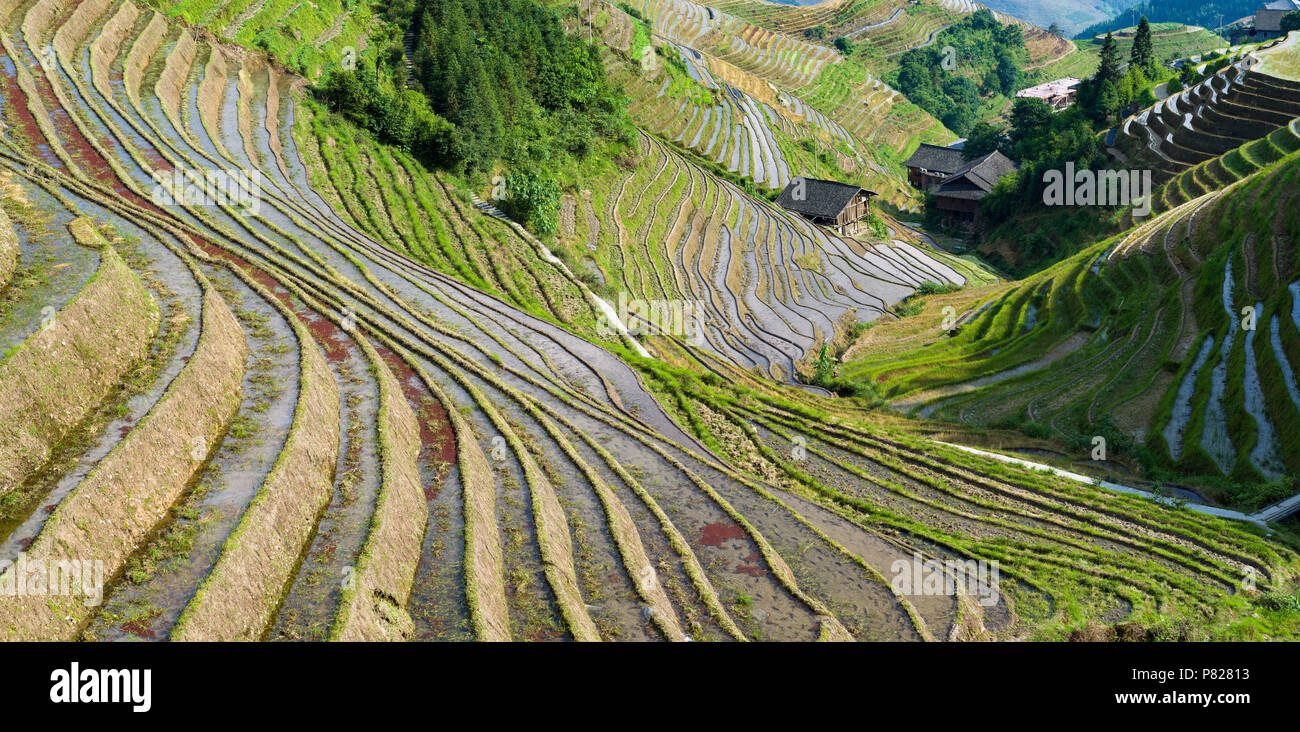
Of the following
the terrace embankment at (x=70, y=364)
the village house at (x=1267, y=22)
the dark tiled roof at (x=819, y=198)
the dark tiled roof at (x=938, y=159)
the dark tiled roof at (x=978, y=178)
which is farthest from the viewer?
the village house at (x=1267, y=22)

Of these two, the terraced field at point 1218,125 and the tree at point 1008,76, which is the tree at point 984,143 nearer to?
the terraced field at point 1218,125

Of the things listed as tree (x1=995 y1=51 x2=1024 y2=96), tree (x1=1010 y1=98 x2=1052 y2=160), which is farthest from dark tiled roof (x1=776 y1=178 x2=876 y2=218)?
tree (x1=995 y1=51 x2=1024 y2=96)

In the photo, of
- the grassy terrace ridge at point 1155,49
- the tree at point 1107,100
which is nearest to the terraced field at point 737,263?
the tree at point 1107,100

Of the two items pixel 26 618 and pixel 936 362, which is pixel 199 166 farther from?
pixel 936 362

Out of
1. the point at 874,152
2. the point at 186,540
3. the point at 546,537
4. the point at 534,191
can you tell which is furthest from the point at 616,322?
the point at 874,152

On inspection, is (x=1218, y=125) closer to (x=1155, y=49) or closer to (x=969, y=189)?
(x=969, y=189)

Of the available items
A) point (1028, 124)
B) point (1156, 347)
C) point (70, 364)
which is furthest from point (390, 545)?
point (1028, 124)

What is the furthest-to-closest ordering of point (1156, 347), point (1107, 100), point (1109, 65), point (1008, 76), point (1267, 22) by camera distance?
point (1008, 76) < point (1267, 22) < point (1109, 65) < point (1107, 100) < point (1156, 347)
